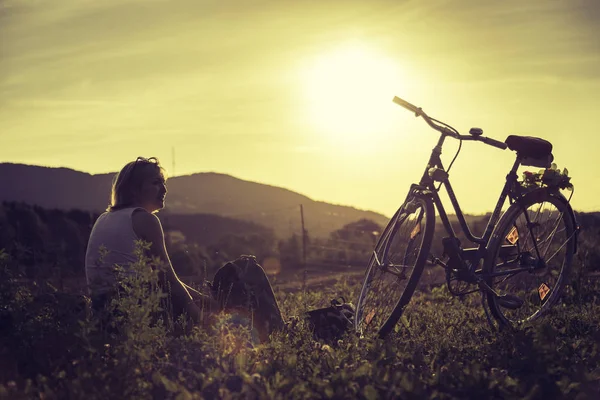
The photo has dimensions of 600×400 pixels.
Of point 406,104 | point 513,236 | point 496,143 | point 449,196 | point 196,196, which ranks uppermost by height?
point 196,196

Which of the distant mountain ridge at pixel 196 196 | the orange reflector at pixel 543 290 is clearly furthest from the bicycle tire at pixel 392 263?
the distant mountain ridge at pixel 196 196

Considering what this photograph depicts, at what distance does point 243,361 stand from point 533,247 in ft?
10.7

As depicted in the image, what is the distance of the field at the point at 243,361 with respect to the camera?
3.96 meters

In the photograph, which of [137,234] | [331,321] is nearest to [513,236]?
[331,321]

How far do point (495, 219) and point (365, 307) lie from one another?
132 cm

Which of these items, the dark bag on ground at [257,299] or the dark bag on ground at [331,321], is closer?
the dark bag on ground at [257,299]

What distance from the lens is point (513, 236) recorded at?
630cm

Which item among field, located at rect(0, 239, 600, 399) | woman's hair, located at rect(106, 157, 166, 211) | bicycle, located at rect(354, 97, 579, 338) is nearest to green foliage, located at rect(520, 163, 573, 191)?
bicycle, located at rect(354, 97, 579, 338)

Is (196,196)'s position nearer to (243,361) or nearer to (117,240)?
(117,240)

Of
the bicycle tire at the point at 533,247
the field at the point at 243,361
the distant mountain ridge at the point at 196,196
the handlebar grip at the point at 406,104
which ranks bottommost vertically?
the field at the point at 243,361

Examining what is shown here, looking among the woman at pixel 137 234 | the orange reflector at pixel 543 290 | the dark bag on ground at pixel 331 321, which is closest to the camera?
the woman at pixel 137 234

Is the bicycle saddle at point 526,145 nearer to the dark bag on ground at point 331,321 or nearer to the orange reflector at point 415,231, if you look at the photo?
the orange reflector at point 415,231

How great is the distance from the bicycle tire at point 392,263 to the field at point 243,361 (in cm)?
30

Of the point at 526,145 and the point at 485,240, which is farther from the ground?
the point at 526,145
